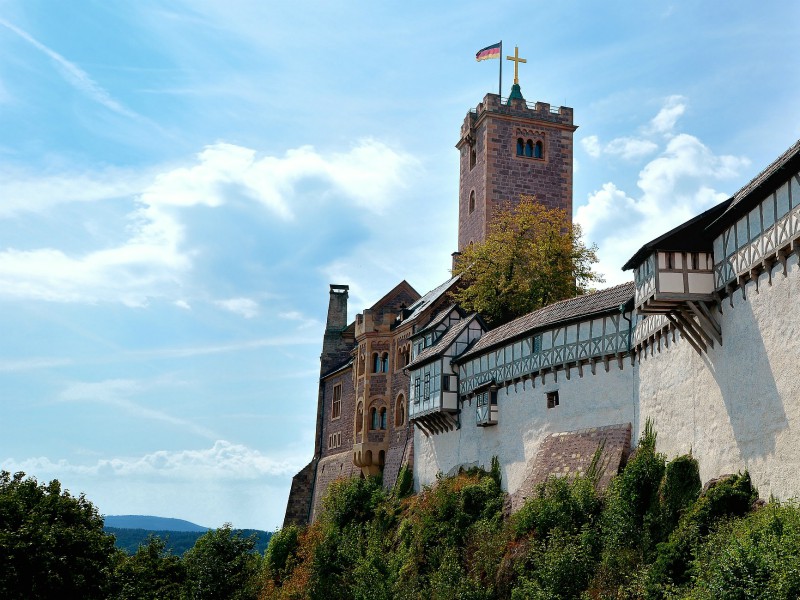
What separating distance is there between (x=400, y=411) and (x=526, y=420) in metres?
16.1

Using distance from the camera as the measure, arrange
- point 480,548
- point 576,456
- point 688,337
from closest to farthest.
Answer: point 688,337, point 480,548, point 576,456

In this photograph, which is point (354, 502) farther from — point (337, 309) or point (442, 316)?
point (337, 309)

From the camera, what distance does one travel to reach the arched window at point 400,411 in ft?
179

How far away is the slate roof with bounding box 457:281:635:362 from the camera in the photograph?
116 ft

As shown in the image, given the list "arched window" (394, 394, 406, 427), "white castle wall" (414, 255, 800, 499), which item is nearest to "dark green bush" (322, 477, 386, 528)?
"arched window" (394, 394, 406, 427)

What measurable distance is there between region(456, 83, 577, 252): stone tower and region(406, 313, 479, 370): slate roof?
8.60 m

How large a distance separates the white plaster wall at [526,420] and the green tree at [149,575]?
514 inches

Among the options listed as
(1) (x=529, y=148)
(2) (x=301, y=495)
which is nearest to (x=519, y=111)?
(1) (x=529, y=148)

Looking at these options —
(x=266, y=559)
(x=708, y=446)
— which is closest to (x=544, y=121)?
(x=266, y=559)

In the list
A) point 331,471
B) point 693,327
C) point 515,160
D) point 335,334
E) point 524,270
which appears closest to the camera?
point 693,327

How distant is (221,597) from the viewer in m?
42.6

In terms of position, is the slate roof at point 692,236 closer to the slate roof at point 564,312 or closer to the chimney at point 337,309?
the slate roof at point 564,312

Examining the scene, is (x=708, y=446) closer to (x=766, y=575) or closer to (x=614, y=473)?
(x=614, y=473)

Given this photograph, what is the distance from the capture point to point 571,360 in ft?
121
